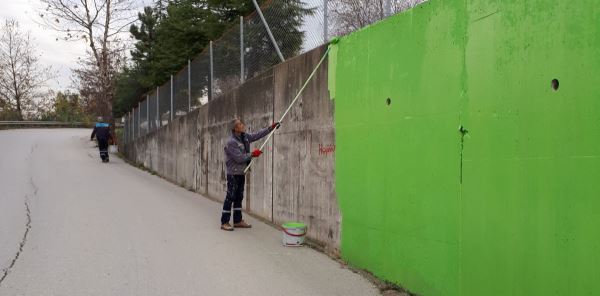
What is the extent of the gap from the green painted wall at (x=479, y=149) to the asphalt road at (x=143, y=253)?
0.88 metres

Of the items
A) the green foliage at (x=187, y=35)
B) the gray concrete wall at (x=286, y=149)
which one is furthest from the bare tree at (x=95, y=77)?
the gray concrete wall at (x=286, y=149)

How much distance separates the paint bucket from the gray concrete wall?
151 mm

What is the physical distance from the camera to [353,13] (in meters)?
8.47

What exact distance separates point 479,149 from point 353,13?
487 centimetres

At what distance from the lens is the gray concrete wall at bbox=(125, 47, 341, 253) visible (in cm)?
684

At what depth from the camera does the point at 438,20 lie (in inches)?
183

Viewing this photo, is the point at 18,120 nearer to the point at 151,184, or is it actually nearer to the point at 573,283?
the point at 151,184

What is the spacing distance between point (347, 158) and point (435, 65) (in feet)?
6.04

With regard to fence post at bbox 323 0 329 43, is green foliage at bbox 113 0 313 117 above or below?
above

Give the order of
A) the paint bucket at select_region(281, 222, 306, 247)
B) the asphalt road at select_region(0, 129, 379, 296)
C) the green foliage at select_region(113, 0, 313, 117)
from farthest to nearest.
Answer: the green foliage at select_region(113, 0, 313, 117)
the paint bucket at select_region(281, 222, 306, 247)
the asphalt road at select_region(0, 129, 379, 296)

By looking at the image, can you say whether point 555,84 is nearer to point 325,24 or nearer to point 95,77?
point 325,24

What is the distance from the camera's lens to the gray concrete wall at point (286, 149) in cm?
684

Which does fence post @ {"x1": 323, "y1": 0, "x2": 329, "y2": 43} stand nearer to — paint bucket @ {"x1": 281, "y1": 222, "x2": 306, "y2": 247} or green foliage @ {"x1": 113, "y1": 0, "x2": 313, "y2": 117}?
green foliage @ {"x1": 113, "y1": 0, "x2": 313, "y2": 117}

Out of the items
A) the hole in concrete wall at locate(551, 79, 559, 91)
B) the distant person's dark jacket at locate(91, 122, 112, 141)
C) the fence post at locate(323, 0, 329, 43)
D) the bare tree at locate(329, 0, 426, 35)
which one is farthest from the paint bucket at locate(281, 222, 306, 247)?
the distant person's dark jacket at locate(91, 122, 112, 141)
